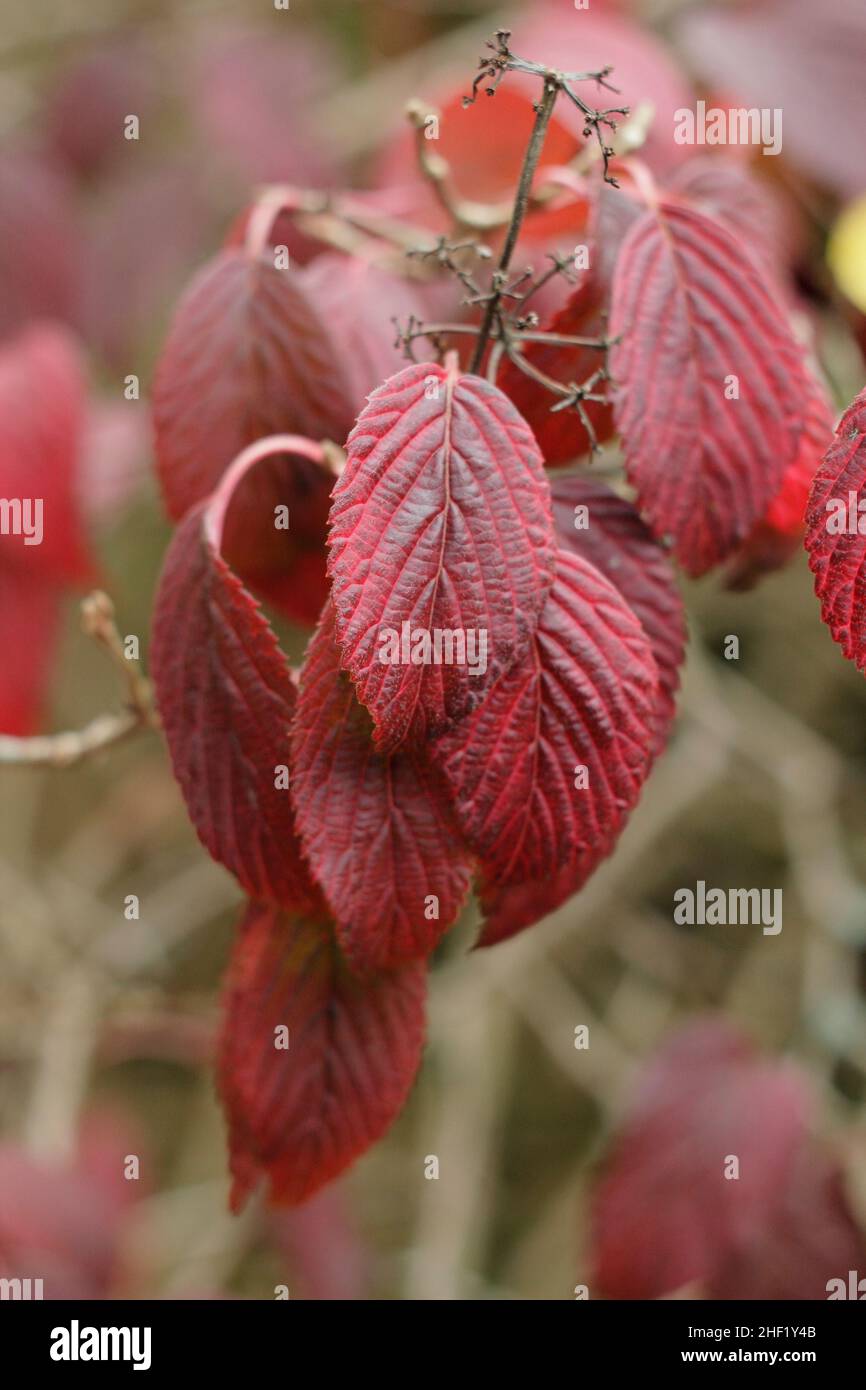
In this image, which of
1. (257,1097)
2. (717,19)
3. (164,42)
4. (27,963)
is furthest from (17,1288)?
(164,42)

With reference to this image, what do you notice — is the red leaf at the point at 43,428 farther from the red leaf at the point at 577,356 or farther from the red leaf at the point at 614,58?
the red leaf at the point at 577,356

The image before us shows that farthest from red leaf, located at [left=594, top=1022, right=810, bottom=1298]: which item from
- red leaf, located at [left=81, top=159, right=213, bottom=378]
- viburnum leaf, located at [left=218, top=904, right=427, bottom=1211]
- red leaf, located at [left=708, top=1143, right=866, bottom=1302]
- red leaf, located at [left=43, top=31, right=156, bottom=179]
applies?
red leaf, located at [left=43, top=31, right=156, bottom=179]

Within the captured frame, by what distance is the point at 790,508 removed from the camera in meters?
0.90

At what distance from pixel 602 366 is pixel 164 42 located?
194cm

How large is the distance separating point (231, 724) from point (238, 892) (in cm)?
151

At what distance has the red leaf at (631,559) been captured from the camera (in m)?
0.81

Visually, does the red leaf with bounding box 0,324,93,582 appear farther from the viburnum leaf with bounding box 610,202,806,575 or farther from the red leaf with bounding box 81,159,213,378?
the viburnum leaf with bounding box 610,202,806,575

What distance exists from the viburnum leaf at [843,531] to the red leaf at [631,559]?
0.16 m

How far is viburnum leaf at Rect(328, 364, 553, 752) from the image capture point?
0.64m

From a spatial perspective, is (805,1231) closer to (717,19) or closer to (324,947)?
(324,947)

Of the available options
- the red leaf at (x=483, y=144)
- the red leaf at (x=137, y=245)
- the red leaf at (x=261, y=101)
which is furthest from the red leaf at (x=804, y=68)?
the red leaf at (x=137, y=245)

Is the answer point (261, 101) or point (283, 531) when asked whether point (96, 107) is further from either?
point (283, 531)

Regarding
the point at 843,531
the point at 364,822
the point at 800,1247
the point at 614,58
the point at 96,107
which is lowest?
the point at 800,1247

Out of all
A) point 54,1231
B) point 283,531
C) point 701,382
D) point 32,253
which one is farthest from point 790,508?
point 32,253
